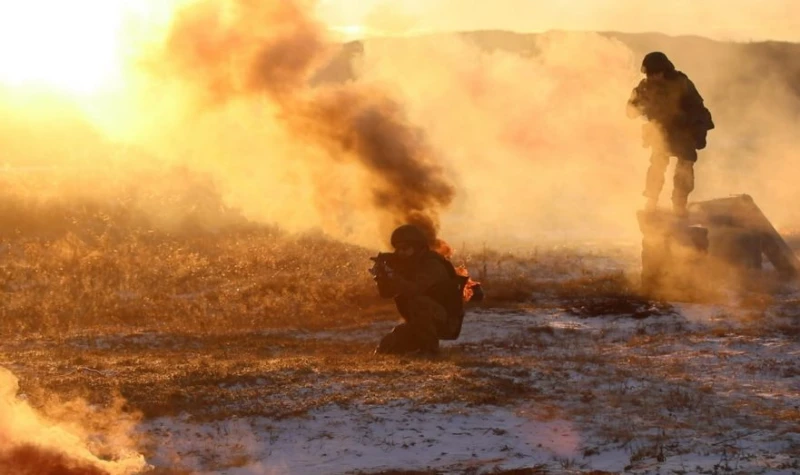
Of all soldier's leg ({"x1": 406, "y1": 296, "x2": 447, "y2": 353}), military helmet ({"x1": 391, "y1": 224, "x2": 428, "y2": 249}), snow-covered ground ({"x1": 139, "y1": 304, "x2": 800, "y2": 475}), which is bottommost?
snow-covered ground ({"x1": 139, "y1": 304, "x2": 800, "y2": 475})

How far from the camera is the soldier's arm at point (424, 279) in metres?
13.7

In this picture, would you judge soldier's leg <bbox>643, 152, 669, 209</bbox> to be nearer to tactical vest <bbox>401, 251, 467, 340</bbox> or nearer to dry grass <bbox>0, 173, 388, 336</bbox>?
dry grass <bbox>0, 173, 388, 336</bbox>

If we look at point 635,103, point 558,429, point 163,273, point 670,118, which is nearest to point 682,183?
point 670,118

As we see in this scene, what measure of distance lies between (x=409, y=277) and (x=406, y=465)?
464cm

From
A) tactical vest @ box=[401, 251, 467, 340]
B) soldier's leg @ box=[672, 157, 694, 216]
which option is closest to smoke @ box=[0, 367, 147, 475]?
tactical vest @ box=[401, 251, 467, 340]


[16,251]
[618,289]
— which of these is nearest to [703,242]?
[618,289]

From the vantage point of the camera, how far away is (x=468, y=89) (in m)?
39.8

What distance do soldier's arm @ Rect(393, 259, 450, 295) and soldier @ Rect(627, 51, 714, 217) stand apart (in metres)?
7.79

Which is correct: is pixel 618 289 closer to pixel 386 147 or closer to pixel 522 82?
pixel 386 147

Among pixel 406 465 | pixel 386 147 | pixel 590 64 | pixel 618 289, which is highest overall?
pixel 590 64

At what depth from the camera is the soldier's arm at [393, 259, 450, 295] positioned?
541 inches

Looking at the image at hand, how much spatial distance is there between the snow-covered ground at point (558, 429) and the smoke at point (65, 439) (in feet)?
1.00

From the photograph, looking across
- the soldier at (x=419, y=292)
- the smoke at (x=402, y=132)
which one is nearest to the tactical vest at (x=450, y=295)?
the soldier at (x=419, y=292)

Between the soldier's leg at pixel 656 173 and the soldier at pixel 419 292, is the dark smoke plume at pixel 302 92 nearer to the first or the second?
the soldier at pixel 419 292
